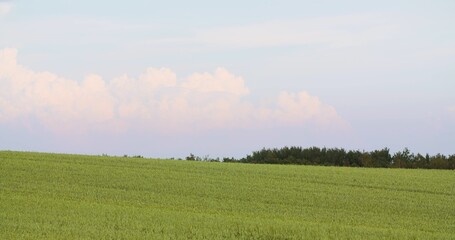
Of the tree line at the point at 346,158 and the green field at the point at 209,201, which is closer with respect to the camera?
the green field at the point at 209,201

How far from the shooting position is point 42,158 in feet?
100

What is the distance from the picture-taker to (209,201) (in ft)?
71.7

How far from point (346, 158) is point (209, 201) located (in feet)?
76.6

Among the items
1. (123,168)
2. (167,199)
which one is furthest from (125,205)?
(123,168)

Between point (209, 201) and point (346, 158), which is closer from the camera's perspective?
point (209, 201)

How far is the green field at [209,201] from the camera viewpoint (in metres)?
16.2

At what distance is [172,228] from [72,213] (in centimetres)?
316

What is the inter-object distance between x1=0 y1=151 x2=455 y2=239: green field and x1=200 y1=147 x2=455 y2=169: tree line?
29.0ft

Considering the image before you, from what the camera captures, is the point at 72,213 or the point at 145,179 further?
the point at 145,179

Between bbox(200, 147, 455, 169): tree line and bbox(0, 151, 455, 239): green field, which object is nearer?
bbox(0, 151, 455, 239): green field

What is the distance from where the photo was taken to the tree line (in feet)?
135

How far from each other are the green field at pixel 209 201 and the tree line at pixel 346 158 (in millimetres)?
8853

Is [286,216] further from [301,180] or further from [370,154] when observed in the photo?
[370,154]

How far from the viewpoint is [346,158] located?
145 ft
